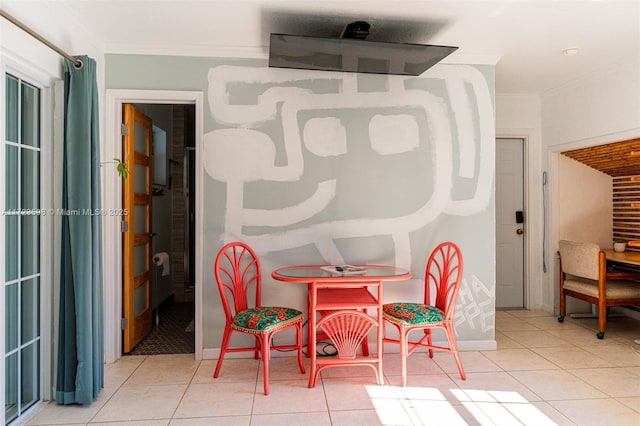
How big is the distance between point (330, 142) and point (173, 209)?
8.85 ft

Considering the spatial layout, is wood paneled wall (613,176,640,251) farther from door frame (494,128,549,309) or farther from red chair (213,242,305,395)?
red chair (213,242,305,395)

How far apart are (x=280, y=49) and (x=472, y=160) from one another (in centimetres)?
179

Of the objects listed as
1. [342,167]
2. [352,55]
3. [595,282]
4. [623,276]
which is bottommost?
[595,282]

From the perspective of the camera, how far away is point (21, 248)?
237 cm

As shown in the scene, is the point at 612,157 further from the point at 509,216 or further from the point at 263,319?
the point at 263,319

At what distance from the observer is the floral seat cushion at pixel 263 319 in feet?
8.97

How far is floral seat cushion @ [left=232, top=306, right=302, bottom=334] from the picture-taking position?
2.73m

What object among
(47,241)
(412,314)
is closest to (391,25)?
(412,314)

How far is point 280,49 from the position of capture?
9.29 ft

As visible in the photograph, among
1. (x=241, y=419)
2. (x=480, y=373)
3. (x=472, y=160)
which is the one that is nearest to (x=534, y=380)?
(x=480, y=373)

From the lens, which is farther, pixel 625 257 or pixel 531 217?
pixel 531 217

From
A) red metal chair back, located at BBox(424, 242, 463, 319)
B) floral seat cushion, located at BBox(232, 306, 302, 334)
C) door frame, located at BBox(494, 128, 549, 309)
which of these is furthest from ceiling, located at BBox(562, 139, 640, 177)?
floral seat cushion, located at BBox(232, 306, 302, 334)

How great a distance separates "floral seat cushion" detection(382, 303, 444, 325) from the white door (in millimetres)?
2220

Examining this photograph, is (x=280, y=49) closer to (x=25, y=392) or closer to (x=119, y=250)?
(x=119, y=250)
